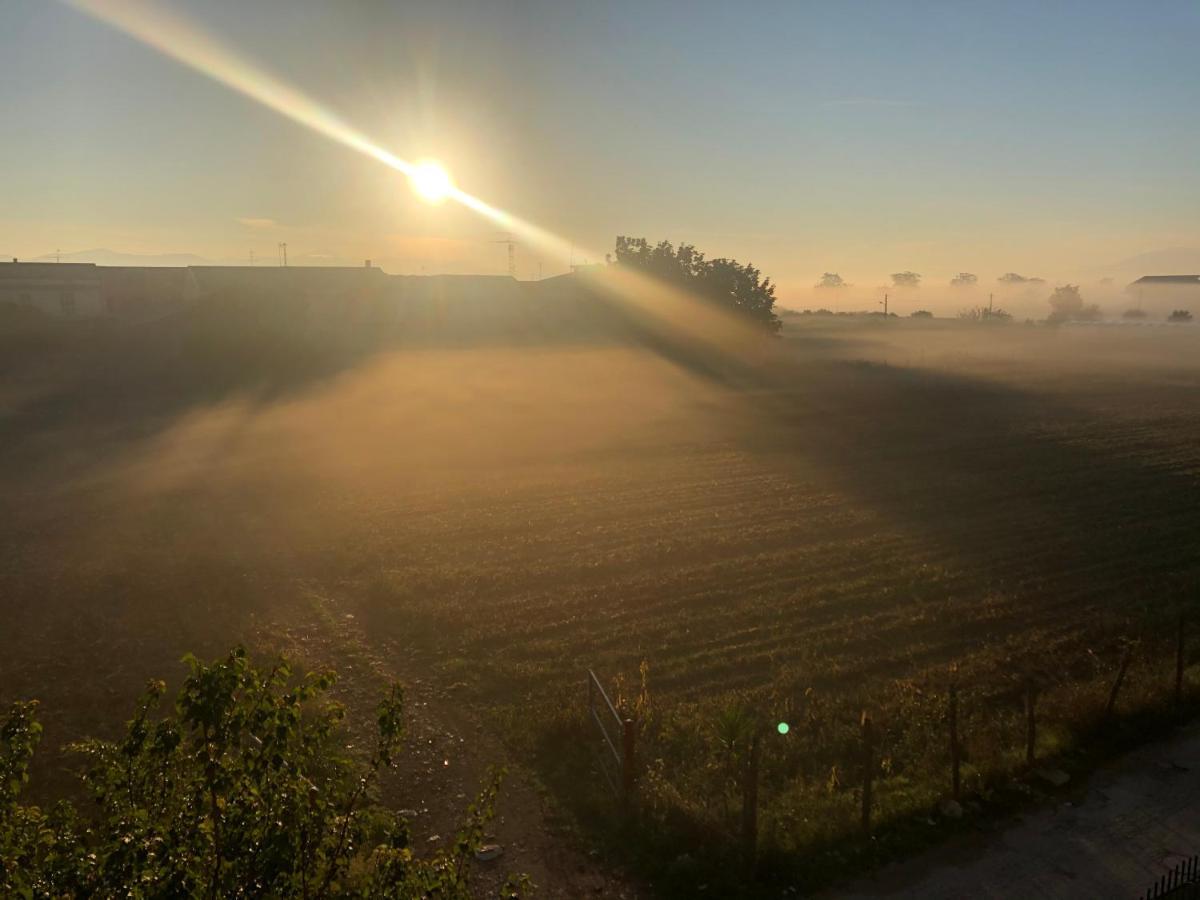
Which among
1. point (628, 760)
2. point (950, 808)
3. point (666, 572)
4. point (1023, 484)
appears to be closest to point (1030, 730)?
point (950, 808)

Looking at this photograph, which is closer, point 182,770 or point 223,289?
point 182,770

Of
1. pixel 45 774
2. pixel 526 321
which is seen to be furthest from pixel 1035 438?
pixel 526 321

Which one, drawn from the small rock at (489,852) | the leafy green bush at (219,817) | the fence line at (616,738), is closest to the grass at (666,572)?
the fence line at (616,738)

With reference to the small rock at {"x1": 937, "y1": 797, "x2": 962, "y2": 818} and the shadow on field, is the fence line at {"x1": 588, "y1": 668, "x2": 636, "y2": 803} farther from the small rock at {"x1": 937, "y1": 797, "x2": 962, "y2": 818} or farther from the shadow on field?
the shadow on field

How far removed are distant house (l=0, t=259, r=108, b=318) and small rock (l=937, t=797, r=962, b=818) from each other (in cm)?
7971

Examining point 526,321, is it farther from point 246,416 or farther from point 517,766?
point 517,766

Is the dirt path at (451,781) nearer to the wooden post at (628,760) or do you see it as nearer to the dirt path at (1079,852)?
the wooden post at (628,760)

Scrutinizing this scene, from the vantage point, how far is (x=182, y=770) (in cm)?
579

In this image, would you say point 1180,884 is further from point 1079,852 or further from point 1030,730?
point 1030,730

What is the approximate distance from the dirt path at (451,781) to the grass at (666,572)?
37 centimetres

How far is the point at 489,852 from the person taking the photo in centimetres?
1047

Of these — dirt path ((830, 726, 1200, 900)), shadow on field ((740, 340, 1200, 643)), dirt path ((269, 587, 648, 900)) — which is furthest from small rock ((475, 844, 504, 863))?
shadow on field ((740, 340, 1200, 643))

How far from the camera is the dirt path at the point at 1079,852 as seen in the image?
9.68 metres

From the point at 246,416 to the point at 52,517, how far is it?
68.0 ft
